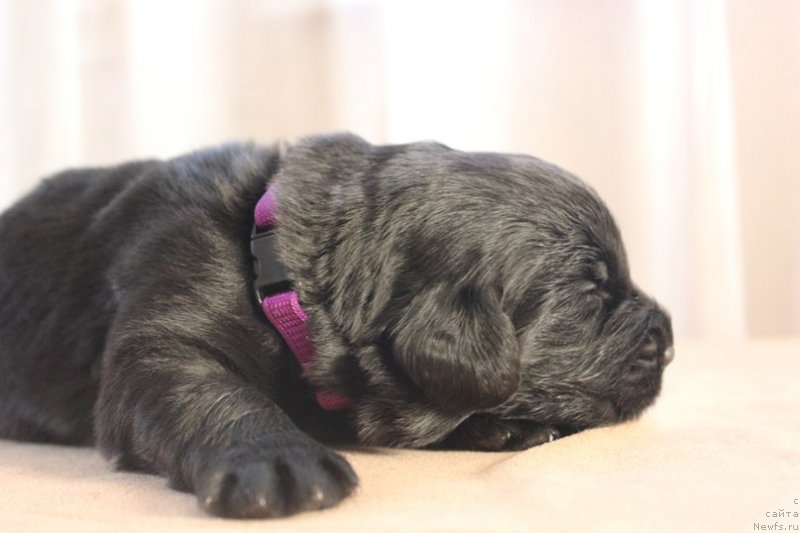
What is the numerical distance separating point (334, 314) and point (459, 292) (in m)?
0.23

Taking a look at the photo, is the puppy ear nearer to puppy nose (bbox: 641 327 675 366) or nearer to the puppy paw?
the puppy paw

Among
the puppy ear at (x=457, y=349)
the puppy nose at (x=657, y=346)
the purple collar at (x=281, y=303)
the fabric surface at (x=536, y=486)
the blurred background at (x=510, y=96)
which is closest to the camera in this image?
the fabric surface at (x=536, y=486)

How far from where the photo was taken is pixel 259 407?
1.53 m

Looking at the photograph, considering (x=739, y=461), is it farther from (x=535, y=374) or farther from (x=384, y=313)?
(x=384, y=313)

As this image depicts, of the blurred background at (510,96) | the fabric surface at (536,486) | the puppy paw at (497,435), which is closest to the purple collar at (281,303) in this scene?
the fabric surface at (536,486)

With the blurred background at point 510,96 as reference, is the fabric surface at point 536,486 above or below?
below

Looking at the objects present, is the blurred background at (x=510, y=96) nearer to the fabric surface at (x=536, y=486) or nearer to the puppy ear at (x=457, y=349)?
the fabric surface at (x=536, y=486)

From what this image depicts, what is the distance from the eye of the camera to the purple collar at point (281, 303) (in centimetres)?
171

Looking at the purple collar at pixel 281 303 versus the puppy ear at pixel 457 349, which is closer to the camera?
the puppy ear at pixel 457 349

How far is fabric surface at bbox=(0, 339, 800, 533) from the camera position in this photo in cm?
129

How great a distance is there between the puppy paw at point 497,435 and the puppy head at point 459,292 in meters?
0.02

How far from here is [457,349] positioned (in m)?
1.58

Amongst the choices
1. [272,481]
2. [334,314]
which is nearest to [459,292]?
[334,314]

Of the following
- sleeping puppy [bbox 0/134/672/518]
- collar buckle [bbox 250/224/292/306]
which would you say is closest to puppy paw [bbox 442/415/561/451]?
sleeping puppy [bbox 0/134/672/518]
